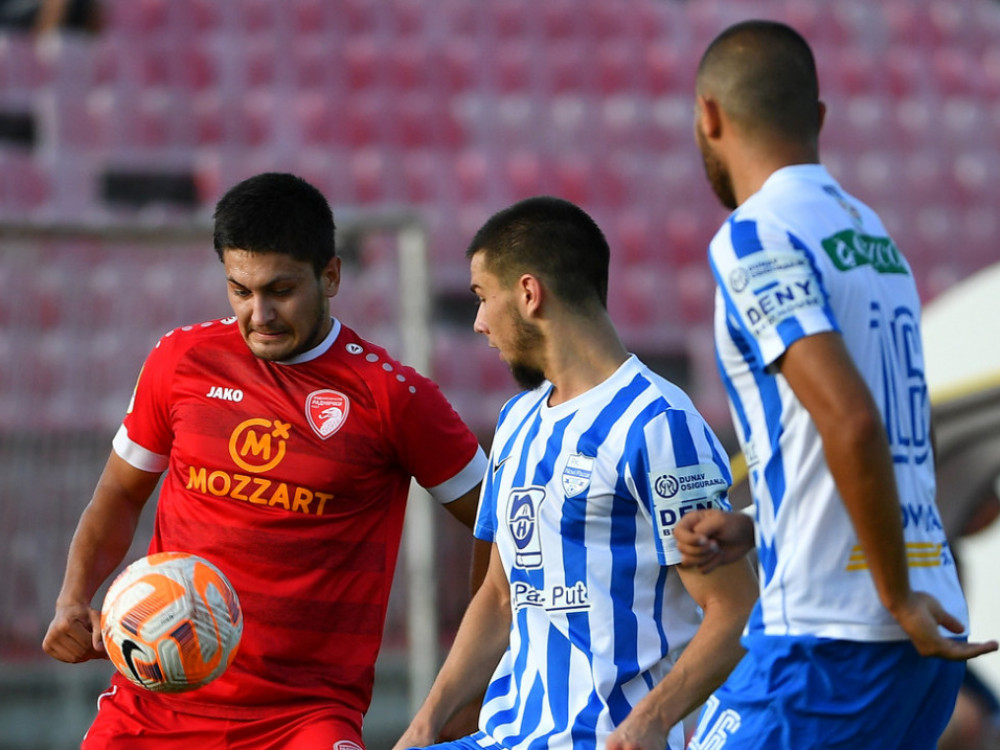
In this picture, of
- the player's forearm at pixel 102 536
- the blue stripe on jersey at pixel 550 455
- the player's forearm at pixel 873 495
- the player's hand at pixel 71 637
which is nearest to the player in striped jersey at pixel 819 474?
the player's forearm at pixel 873 495

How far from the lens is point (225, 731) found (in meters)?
3.22

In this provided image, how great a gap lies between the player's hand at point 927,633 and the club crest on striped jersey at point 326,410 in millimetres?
1708

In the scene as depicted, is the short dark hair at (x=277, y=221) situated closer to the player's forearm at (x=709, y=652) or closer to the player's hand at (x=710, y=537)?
the player's forearm at (x=709, y=652)

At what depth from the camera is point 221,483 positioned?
335 centimetres

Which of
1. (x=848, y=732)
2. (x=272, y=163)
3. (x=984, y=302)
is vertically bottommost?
(x=848, y=732)

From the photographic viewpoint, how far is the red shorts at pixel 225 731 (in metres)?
3.19

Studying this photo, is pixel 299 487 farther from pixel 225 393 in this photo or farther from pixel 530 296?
pixel 530 296

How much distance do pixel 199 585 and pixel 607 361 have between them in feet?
3.47

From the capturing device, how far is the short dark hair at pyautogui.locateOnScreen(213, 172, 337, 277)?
3.27 m

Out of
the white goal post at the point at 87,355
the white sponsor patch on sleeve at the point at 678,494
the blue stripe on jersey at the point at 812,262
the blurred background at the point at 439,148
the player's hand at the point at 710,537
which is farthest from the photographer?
the blurred background at the point at 439,148

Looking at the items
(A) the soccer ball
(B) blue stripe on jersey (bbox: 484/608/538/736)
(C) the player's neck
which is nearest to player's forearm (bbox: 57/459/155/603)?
(A) the soccer ball

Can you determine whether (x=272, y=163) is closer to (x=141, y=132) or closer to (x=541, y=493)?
(x=141, y=132)

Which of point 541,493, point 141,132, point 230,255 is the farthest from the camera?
point 141,132

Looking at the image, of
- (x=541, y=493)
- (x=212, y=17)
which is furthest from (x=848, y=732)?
(x=212, y=17)
